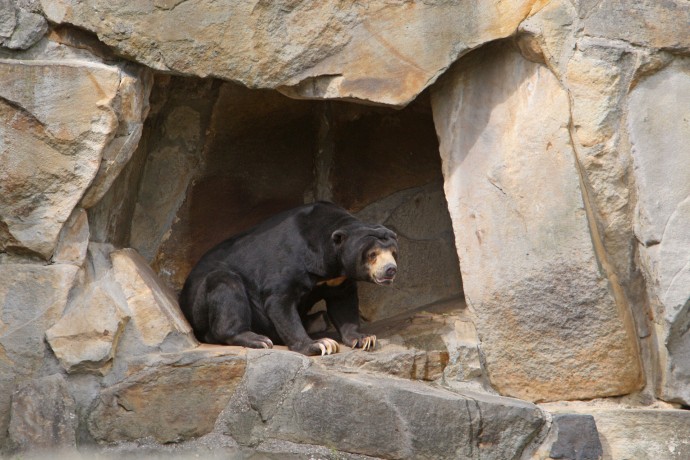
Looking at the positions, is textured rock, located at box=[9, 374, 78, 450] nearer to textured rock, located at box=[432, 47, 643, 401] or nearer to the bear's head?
the bear's head

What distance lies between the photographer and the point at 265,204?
280 inches

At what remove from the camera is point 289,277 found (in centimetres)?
628

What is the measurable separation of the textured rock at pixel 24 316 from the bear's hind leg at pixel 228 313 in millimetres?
955

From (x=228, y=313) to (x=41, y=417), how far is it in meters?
1.24

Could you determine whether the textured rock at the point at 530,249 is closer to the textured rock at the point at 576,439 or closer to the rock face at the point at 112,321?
the textured rock at the point at 576,439

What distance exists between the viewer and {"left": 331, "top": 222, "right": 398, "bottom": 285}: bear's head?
6.10 m

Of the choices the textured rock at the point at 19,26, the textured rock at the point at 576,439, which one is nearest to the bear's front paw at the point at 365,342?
the textured rock at the point at 576,439

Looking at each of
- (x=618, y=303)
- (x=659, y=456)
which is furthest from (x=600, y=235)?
(x=659, y=456)

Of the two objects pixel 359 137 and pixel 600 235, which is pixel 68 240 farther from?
pixel 600 235

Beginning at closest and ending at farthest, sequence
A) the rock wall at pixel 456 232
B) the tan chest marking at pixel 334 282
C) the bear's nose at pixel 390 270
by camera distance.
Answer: the rock wall at pixel 456 232 → the bear's nose at pixel 390 270 → the tan chest marking at pixel 334 282

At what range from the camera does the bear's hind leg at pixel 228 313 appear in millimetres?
6074

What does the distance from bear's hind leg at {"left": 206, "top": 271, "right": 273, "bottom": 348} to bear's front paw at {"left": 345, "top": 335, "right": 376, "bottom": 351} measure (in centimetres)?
48

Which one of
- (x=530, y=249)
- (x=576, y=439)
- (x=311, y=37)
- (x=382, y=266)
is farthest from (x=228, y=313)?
(x=576, y=439)

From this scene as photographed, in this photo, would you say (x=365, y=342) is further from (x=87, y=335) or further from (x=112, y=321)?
(x=87, y=335)
